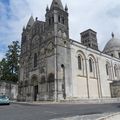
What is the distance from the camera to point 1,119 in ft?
28.3

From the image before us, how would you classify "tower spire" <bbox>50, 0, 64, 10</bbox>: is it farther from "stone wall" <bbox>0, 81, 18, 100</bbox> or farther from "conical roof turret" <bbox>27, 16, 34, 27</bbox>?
"stone wall" <bbox>0, 81, 18, 100</bbox>

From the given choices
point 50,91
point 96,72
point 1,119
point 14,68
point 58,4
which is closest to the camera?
point 1,119

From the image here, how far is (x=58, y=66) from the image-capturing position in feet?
87.7

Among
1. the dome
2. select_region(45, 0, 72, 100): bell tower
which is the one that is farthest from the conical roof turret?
the dome

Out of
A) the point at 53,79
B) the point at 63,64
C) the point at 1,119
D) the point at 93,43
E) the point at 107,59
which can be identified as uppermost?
the point at 93,43

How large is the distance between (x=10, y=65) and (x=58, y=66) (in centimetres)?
2296

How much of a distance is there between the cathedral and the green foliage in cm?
975

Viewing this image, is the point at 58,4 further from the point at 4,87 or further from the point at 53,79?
the point at 4,87

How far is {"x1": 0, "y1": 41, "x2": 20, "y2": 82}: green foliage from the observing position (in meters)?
45.0

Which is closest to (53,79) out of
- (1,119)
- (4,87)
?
(4,87)

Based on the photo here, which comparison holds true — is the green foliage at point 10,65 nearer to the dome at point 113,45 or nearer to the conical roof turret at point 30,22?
the conical roof turret at point 30,22

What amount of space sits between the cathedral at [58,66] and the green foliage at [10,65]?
975 centimetres

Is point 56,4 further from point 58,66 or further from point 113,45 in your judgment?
point 113,45

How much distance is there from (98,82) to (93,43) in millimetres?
16360
